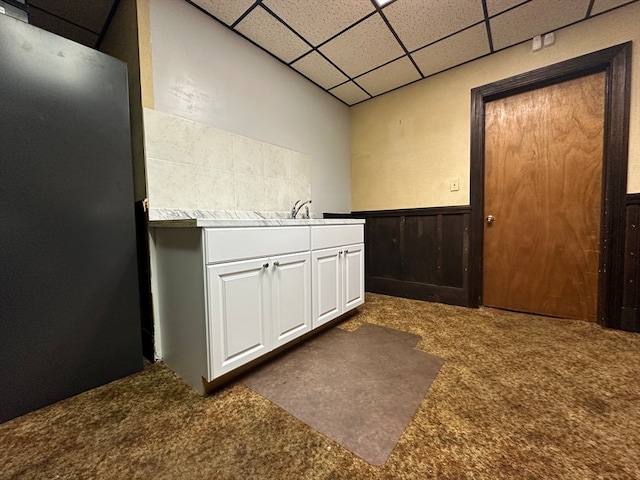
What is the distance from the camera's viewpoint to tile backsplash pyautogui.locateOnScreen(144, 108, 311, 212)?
56.9 inches

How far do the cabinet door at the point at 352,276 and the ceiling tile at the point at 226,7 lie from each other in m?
1.77

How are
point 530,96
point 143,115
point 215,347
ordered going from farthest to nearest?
point 530,96 → point 143,115 → point 215,347

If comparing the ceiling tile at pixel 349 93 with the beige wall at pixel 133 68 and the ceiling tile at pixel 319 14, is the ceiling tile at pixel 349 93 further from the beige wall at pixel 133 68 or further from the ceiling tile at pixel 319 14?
the beige wall at pixel 133 68

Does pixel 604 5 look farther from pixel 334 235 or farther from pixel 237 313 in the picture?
pixel 237 313

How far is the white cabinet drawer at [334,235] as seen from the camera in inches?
67.0

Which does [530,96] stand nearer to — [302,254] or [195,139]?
[302,254]

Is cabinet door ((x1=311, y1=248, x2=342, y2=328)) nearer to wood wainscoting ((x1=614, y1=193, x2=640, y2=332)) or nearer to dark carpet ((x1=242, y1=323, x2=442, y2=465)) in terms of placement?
dark carpet ((x1=242, y1=323, x2=442, y2=465))

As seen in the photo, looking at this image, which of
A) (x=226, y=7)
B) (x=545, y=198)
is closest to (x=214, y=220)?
(x=226, y=7)

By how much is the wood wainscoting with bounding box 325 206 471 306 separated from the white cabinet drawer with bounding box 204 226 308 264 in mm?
1284

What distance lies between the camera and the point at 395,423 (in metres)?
0.98

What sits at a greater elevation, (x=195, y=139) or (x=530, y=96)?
(x=530, y=96)

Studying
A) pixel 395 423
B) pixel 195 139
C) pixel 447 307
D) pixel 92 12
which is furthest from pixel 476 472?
pixel 92 12

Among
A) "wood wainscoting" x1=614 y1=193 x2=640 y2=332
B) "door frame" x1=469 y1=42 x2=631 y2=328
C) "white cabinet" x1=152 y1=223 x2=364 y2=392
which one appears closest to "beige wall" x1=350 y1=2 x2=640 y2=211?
"door frame" x1=469 y1=42 x2=631 y2=328

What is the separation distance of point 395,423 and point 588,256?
6.88ft
